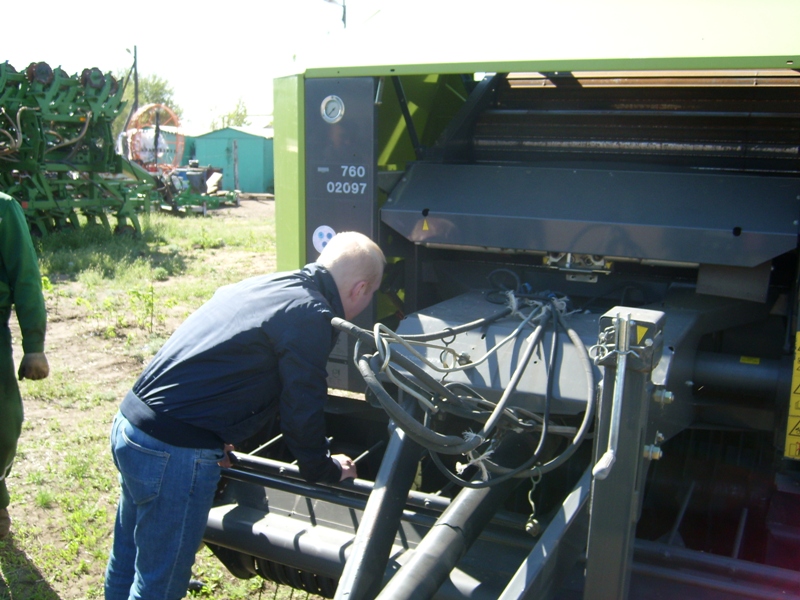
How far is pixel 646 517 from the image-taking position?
3057 millimetres

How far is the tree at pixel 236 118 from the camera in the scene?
1977 inches

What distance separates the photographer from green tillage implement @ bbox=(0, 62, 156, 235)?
10078 millimetres

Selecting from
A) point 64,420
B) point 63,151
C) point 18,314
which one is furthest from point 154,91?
point 18,314

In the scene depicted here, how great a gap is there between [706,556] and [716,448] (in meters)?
1.38

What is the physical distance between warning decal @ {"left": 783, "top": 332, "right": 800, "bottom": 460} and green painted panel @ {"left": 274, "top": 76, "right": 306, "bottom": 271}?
177 cm

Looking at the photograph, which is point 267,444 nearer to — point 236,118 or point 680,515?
point 680,515

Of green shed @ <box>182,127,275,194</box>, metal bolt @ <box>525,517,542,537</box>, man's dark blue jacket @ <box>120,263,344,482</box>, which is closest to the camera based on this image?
man's dark blue jacket @ <box>120,263,344,482</box>

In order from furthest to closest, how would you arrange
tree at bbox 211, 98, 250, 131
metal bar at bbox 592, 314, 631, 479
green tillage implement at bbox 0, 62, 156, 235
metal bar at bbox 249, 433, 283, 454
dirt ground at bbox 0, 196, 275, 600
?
tree at bbox 211, 98, 250, 131 → green tillage implement at bbox 0, 62, 156, 235 → dirt ground at bbox 0, 196, 275, 600 → metal bar at bbox 249, 433, 283, 454 → metal bar at bbox 592, 314, 631, 479

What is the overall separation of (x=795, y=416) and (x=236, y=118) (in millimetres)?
51370

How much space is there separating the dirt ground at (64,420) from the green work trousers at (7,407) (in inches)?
10.5

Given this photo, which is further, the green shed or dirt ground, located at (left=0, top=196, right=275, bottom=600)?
the green shed

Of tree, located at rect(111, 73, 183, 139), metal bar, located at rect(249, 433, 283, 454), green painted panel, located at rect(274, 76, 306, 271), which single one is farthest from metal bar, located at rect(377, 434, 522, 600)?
tree, located at rect(111, 73, 183, 139)

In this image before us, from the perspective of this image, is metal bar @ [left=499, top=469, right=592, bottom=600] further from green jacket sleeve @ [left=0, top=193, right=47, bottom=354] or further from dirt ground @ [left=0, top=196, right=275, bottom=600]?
green jacket sleeve @ [left=0, top=193, right=47, bottom=354]

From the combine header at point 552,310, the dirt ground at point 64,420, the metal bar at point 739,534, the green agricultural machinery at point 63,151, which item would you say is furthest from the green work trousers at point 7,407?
the green agricultural machinery at point 63,151
